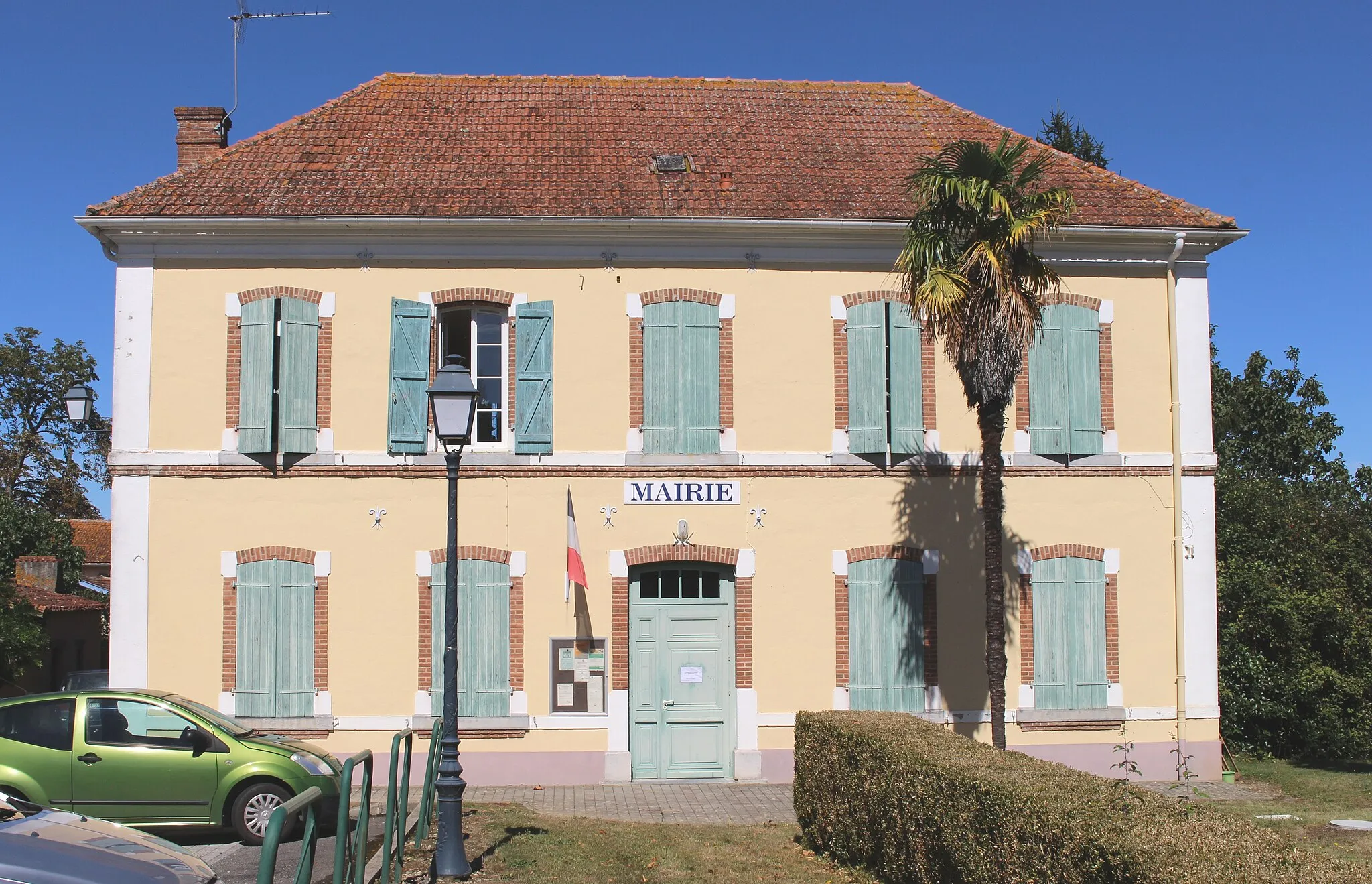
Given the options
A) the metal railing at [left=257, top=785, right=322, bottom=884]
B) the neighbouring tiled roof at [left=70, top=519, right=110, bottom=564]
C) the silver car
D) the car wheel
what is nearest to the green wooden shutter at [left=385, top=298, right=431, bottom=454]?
the car wheel

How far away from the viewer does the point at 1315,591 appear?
1576cm

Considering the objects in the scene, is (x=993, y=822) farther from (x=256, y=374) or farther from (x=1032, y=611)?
(x=256, y=374)

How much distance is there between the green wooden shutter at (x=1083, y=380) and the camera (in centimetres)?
1483

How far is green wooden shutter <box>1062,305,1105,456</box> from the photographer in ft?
48.6

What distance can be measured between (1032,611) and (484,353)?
7712mm

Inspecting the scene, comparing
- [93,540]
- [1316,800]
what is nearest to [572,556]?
[1316,800]

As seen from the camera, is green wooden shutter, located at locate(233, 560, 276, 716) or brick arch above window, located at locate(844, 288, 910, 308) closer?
green wooden shutter, located at locate(233, 560, 276, 716)

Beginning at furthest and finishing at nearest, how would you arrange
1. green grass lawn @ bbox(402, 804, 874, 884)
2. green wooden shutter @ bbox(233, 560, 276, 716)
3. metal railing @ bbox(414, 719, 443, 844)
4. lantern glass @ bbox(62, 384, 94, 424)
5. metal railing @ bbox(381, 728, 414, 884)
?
lantern glass @ bbox(62, 384, 94, 424), green wooden shutter @ bbox(233, 560, 276, 716), metal railing @ bbox(414, 719, 443, 844), green grass lawn @ bbox(402, 804, 874, 884), metal railing @ bbox(381, 728, 414, 884)

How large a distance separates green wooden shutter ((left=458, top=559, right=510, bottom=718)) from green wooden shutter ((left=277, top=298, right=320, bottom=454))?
2538 millimetres

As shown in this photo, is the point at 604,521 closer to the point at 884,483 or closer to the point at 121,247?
the point at 884,483

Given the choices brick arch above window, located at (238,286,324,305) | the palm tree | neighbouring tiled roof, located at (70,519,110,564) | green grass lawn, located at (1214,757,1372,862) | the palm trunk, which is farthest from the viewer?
neighbouring tiled roof, located at (70,519,110,564)

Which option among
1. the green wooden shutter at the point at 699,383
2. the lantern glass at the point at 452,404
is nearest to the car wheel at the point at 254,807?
the lantern glass at the point at 452,404

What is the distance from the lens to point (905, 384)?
14695 mm

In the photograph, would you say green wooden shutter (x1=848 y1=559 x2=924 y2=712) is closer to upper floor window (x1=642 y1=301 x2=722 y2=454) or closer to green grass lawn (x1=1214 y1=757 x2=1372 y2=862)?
upper floor window (x1=642 y1=301 x2=722 y2=454)
